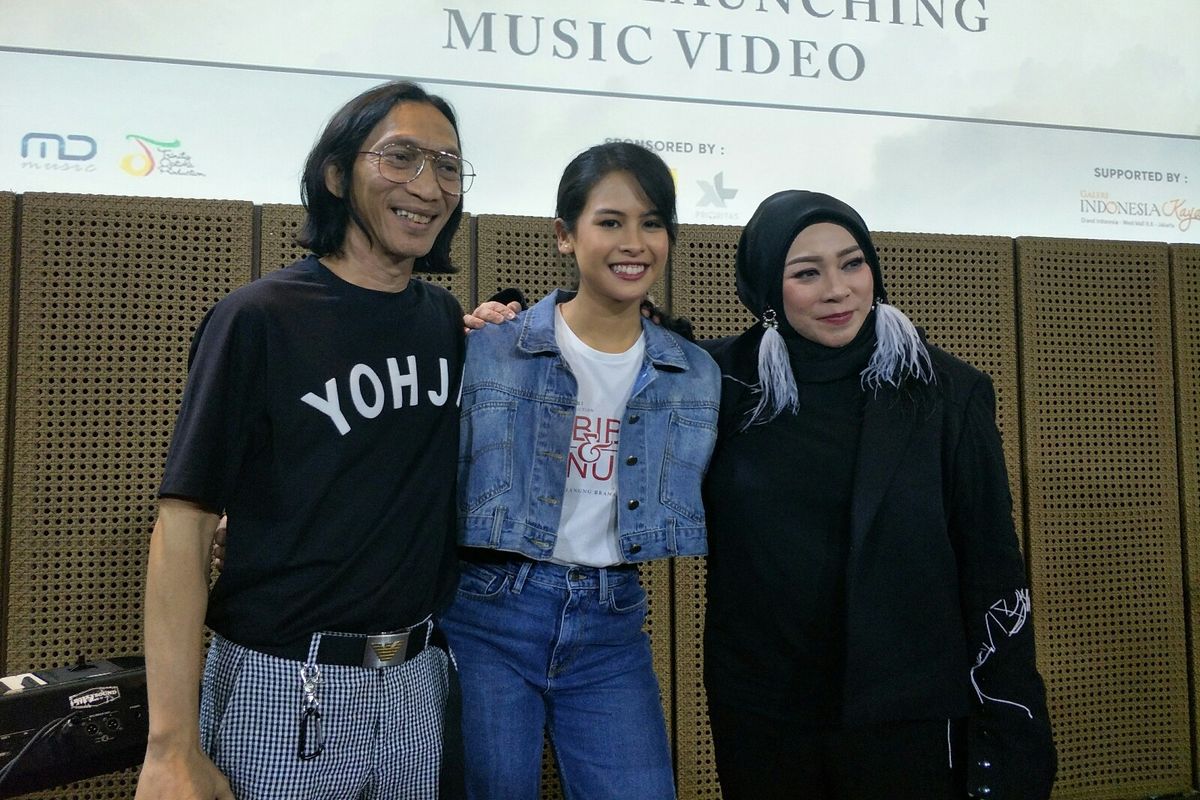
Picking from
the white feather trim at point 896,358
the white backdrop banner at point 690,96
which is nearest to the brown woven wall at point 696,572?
the white backdrop banner at point 690,96

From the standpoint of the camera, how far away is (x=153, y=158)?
3.62m

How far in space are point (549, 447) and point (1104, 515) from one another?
2754 millimetres

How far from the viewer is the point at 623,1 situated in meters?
4.00

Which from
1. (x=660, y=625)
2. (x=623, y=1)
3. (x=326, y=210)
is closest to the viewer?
(x=326, y=210)

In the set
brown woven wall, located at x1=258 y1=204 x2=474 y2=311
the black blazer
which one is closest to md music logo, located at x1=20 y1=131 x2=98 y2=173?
brown woven wall, located at x1=258 y1=204 x2=474 y2=311

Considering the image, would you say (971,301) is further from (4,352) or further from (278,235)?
(4,352)

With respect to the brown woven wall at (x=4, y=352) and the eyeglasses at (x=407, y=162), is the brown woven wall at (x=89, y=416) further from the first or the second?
the eyeglasses at (x=407, y=162)

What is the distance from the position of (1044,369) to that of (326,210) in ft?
9.73

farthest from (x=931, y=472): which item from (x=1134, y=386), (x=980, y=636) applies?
(x=1134, y=386)

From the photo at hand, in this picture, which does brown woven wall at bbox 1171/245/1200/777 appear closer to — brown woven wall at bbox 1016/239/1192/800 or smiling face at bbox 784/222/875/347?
brown woven wall at bbox 1016/239/1192/800

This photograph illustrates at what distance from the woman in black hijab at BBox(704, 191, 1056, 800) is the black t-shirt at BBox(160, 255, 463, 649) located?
68cm

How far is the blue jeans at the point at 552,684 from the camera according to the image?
1.59 metres

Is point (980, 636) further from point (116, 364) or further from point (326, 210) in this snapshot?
point (116, 364)

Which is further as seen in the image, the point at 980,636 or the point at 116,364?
the point at 116,364
